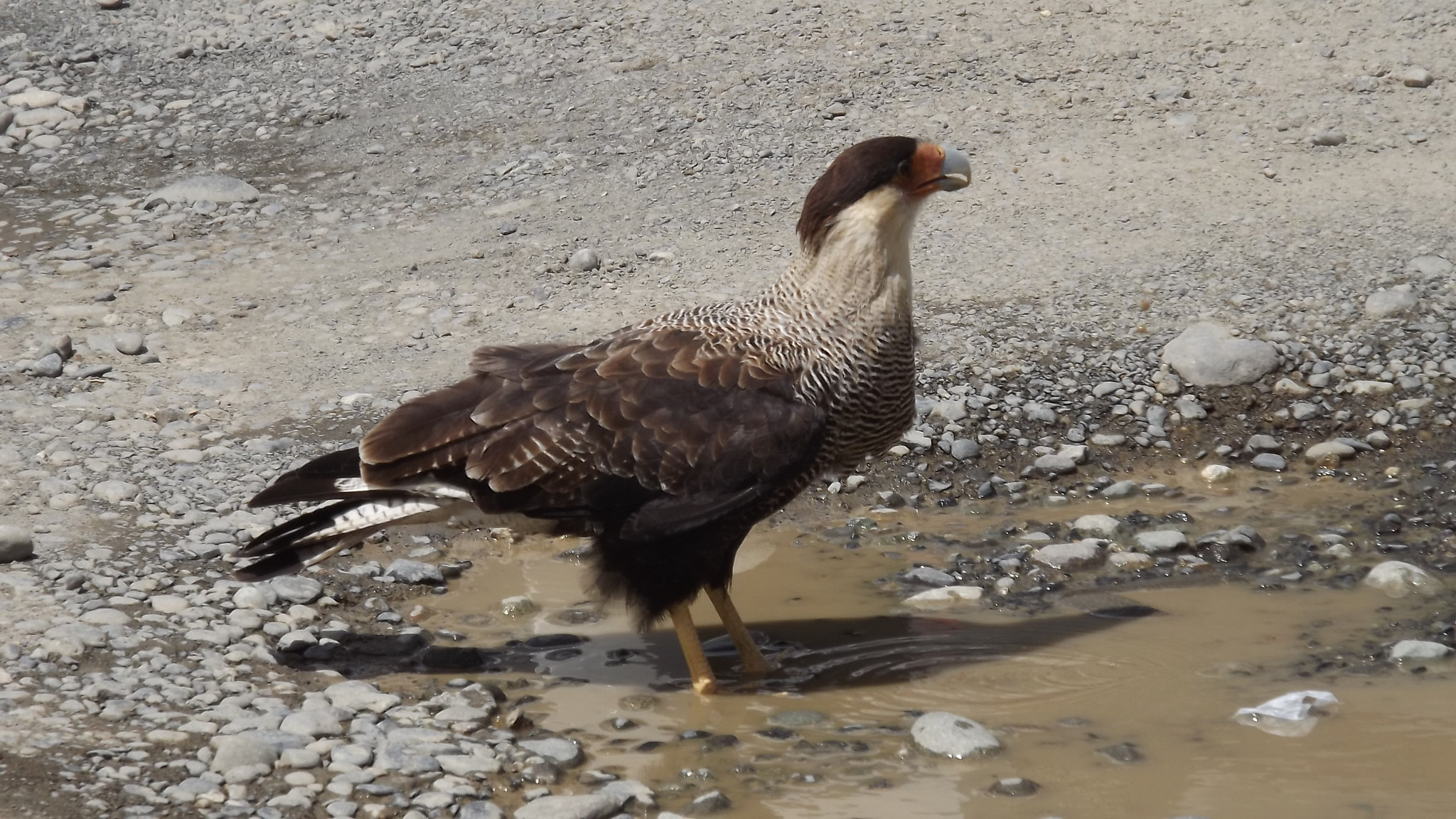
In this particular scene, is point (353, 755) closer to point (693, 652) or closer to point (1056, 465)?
point (693, 652)

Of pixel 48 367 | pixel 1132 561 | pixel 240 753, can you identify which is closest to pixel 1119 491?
pixel 1132 561

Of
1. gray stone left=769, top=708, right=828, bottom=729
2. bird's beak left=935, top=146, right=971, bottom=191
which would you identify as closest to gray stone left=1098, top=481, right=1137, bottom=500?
bird's beak left=935, top=146, right=971, bottom=191

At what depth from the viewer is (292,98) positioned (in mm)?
10688

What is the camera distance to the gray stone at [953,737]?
4422 millimetres

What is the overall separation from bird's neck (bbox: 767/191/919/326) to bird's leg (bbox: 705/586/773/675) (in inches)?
39.1

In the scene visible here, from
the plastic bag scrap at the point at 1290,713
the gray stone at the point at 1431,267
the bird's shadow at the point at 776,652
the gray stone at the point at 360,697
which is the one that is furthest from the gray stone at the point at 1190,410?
the gray stone at the point at 360,697

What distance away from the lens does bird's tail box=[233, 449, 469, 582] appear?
484 centimetres

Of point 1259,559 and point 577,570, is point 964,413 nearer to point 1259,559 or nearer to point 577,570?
point 1259,559

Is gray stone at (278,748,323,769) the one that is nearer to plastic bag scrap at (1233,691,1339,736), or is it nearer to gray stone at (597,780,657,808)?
gray stone at (597,780,657,808)

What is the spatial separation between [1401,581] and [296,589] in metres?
3.93

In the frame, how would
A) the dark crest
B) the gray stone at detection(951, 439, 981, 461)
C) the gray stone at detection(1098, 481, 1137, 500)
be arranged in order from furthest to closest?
the gray stone at detection(951, 439, 981, 461)
the gray stone at detection(1098, 481, 1137, 500)
the dark crest

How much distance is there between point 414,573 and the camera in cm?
562

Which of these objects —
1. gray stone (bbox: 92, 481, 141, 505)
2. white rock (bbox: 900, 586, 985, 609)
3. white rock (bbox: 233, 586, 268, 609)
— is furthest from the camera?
gray stone (bbox: 92, 481, 141, 505)

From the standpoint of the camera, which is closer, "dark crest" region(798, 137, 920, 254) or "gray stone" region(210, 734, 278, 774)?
"gray stone" region(210, 734, 278, 774)
